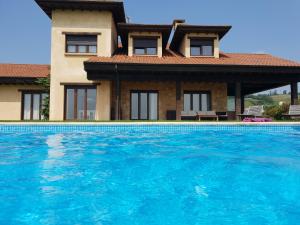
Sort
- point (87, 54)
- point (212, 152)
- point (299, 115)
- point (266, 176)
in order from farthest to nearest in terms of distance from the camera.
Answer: point (87, 54) → point (299, 115) → point (212, 152) → point (266, 176)

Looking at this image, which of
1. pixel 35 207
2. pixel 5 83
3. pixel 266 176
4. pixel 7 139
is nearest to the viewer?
pixel 35 207

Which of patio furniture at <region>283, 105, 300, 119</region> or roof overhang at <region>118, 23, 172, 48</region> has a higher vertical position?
roof overhang at <region>118, 23, 172, 48</region>

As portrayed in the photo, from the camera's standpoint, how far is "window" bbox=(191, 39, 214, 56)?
1717 cm

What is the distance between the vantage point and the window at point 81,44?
15758 mm

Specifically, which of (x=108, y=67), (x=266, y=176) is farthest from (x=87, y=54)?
(x=266, y=176)

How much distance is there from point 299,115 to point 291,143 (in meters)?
6.65

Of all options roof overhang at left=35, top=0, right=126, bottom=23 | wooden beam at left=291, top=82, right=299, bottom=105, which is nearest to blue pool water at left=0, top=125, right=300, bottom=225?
wooden beam at left=291, top=82, right=299, bottom=105

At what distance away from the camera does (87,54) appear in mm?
15648

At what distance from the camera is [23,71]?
1802 centimetres

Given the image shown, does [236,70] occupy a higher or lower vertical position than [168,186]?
higher

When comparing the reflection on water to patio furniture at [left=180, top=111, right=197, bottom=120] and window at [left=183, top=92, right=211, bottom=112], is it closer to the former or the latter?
patio furniture at [left=180, top=111, right=197, bottom=120]

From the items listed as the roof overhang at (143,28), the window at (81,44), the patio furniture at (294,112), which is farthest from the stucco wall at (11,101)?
the patio furniture at (294,112)

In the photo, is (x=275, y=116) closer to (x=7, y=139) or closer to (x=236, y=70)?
(x=236, y=70)

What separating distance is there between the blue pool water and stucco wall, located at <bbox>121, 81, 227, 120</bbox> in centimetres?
864
